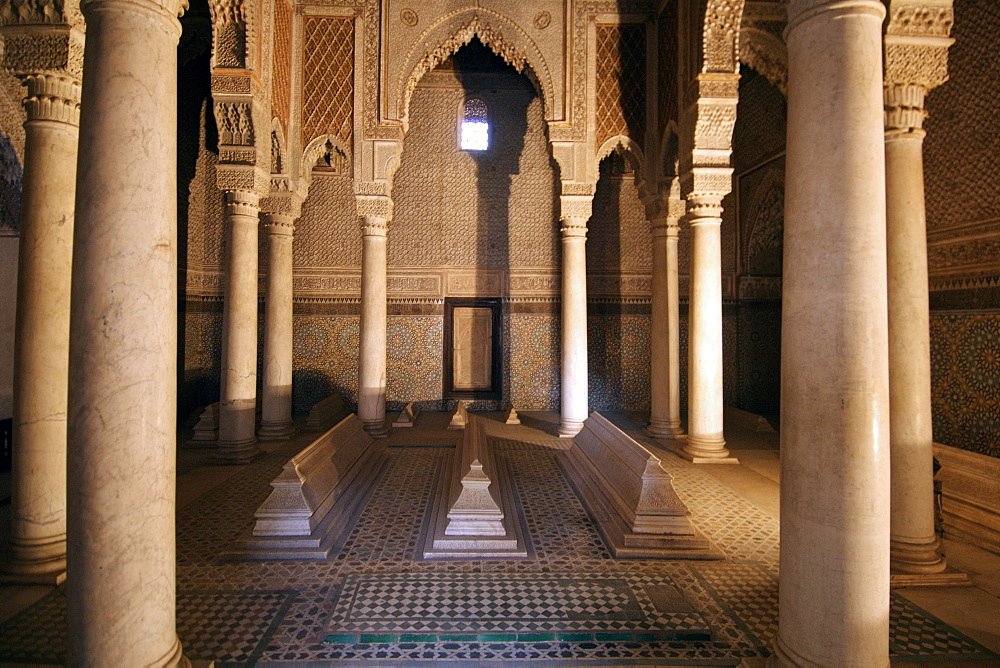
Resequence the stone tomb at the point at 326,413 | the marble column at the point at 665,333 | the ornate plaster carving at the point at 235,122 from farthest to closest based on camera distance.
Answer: the stone tomb at the point at 326,413 → the marble column at the point at 665,333 → the ornate plaster carving at the point at 235,122

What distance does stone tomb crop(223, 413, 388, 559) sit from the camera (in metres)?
3.59

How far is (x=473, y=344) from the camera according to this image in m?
9.48

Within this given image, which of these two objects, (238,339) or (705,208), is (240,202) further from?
(705,208)

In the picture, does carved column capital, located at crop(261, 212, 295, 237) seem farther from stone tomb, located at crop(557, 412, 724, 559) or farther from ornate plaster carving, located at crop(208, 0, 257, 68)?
stone tomb, located at crop(557, 412, 724, 559)

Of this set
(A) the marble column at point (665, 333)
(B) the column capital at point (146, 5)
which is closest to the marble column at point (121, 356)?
(B) the column capital at point (146, 5)

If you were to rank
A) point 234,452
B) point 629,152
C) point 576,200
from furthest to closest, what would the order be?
point 629,152 → point 576,200 → point 234,452

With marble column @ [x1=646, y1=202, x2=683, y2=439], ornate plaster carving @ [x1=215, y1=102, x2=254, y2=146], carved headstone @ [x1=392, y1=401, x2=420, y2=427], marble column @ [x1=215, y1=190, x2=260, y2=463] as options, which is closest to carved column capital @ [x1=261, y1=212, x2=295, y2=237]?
marble column @ [x1=215, y1=190, x2=260, y2=463]

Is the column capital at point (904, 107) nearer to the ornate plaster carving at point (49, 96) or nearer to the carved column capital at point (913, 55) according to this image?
the carved column capital at point (913, 55)

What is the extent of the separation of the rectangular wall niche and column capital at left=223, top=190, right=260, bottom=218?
403 centimetres

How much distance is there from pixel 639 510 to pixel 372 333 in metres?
4.36

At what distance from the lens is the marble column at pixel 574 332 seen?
6895mm

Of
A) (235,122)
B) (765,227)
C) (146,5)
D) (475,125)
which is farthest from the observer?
(475,125)

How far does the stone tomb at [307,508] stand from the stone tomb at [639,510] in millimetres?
2004

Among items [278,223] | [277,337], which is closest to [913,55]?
Result: [278,223]
